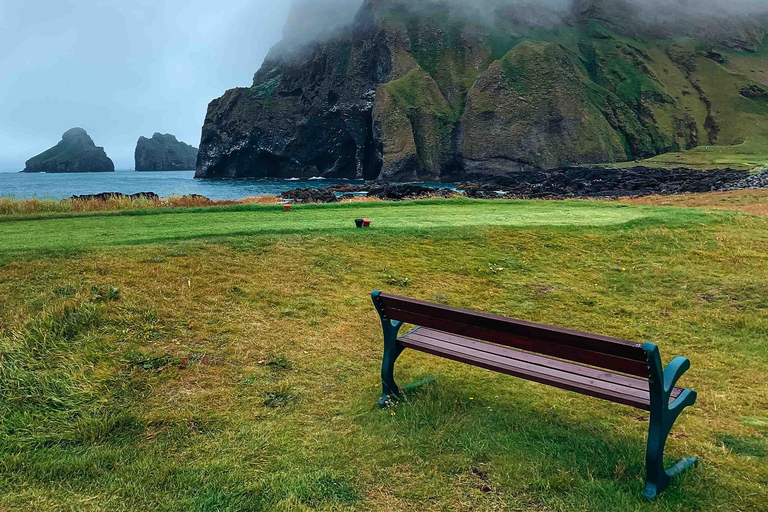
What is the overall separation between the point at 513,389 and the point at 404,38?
157 meters

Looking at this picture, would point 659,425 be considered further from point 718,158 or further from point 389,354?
point 718,158

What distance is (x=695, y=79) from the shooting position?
161 meters

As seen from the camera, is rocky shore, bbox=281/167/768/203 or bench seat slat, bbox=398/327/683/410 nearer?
bench seat slat, bbox=398/327/683/410

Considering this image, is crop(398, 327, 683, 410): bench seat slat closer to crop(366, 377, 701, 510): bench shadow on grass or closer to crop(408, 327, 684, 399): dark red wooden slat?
crop(408, 327, 684, 399): dark red wooden slat

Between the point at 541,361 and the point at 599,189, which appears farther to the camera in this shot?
the point at 599,189

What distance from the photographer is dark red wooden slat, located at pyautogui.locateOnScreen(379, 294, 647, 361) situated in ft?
13.4

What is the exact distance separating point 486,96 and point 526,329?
438ft

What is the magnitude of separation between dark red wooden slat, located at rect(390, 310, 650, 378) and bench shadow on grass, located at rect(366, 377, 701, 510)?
1042 mm

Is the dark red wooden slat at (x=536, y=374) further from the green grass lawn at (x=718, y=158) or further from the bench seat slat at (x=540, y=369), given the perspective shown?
the green grass lawn at (x=718, y=158)

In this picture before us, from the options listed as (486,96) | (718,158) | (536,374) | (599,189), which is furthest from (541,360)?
(486,96)

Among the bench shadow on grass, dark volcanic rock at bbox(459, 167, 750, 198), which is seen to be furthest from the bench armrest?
dark volcanic rock at bbox(459, 167, 750, 198)

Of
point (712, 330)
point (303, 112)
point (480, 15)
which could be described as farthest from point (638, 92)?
point (712, 330)

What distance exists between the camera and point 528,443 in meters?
5.20

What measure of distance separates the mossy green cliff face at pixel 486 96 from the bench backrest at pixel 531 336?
11574 centimetres
